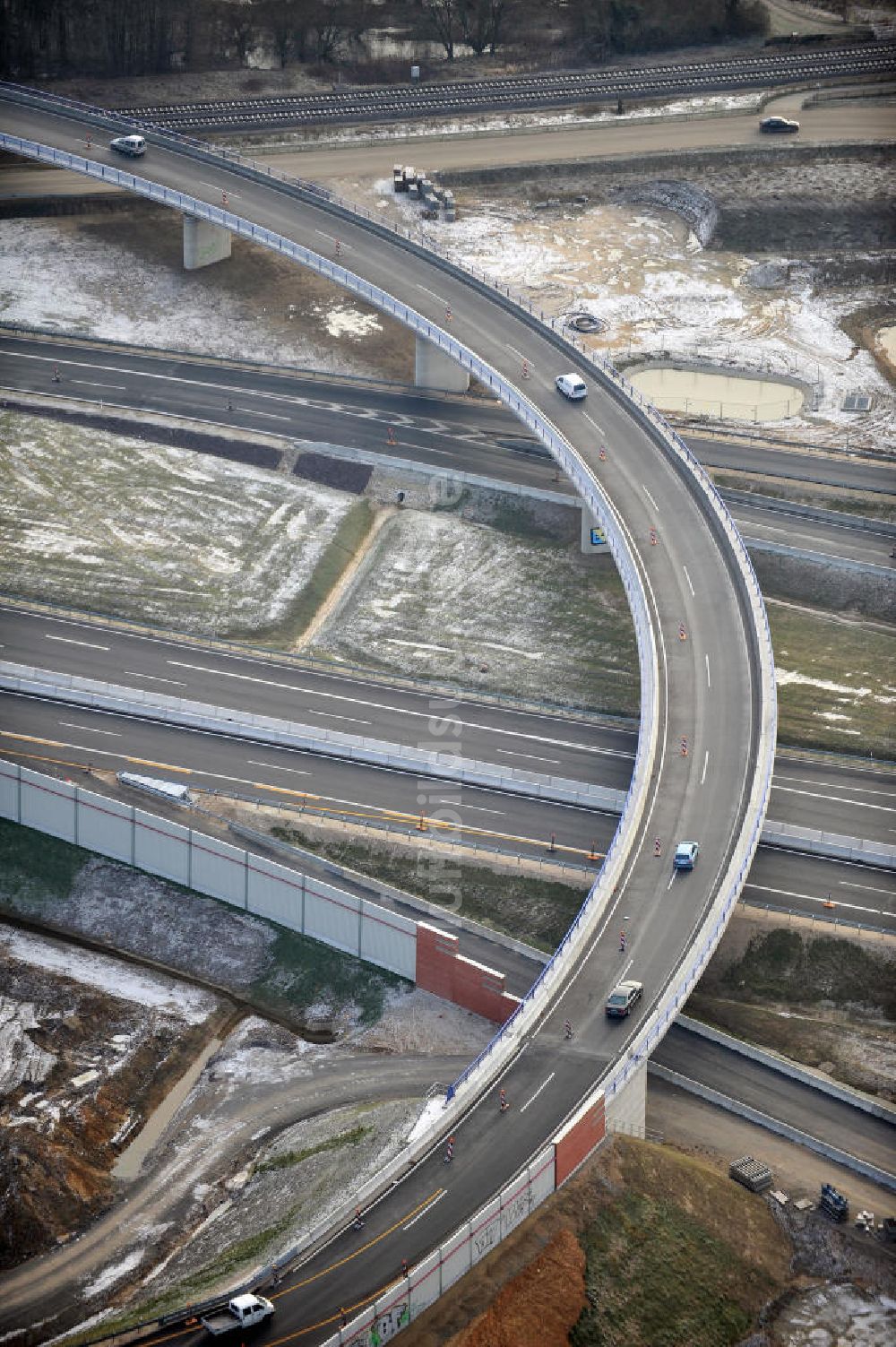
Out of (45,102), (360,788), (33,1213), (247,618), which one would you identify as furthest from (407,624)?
(45,102)

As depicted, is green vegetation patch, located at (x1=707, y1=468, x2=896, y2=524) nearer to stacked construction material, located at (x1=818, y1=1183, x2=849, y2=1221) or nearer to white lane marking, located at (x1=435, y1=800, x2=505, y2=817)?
white lane marking, located at (x1=435, y1=800, x2=505, y2=817)

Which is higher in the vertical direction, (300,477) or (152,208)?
(152,208)

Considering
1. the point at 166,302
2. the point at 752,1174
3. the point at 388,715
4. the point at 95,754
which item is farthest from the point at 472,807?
the point at 166,302

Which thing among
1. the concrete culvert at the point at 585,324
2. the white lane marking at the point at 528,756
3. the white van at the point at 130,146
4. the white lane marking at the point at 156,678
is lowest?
the white lane marking at the point at 528,756

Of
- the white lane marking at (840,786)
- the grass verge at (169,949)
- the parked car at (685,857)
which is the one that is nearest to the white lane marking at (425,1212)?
the grass verge at (169,949)

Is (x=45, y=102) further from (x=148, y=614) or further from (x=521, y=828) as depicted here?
(x=521, y=828)

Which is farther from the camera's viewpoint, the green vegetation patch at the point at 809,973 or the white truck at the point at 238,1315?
the green vegetation patch at the point at 809,973

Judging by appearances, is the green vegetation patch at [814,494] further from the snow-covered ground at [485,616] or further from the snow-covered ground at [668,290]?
the snow-covered ground at [485,616]
